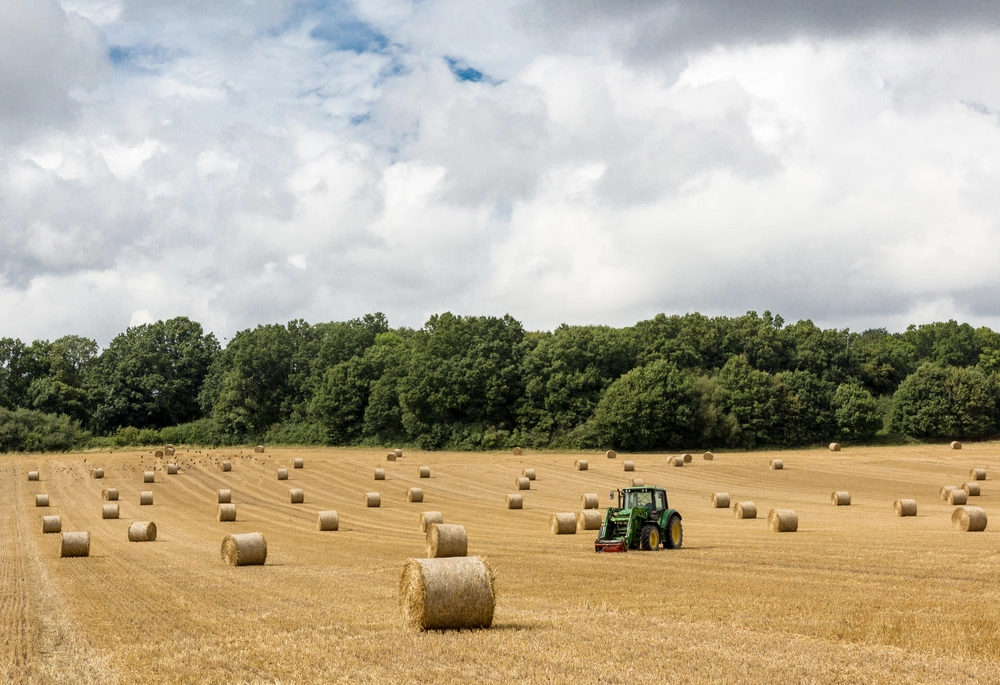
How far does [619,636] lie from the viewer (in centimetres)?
1195

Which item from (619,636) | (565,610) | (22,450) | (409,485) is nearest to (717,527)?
(565,610)

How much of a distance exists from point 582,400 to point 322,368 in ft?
98.1

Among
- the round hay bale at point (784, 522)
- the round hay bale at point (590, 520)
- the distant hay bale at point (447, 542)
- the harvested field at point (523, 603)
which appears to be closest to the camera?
the harvested field at point (523, 603)

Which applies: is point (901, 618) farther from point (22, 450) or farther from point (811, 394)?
point (22, 450)

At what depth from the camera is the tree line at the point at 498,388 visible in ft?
238

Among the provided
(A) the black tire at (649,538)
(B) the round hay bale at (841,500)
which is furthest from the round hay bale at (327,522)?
(B) the round hay bale at (841,500)

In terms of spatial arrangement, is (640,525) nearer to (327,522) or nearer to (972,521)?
(972,521)

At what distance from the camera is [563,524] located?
90.0ft

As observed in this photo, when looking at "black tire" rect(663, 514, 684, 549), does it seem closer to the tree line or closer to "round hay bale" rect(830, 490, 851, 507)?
"round hay bale" rect(830, 490, 851, 507)

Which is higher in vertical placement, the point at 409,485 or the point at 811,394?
the point at 811,394

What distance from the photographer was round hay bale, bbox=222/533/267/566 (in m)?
20.5

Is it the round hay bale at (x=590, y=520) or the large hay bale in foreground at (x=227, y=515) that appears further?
the large hay bale in foreground at (x=227, y=515)

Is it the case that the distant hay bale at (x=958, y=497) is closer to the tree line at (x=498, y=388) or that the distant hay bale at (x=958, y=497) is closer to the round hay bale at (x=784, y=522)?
the round hay bale at (x=784, y=522)

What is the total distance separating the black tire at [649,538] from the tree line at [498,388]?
46755 mm
